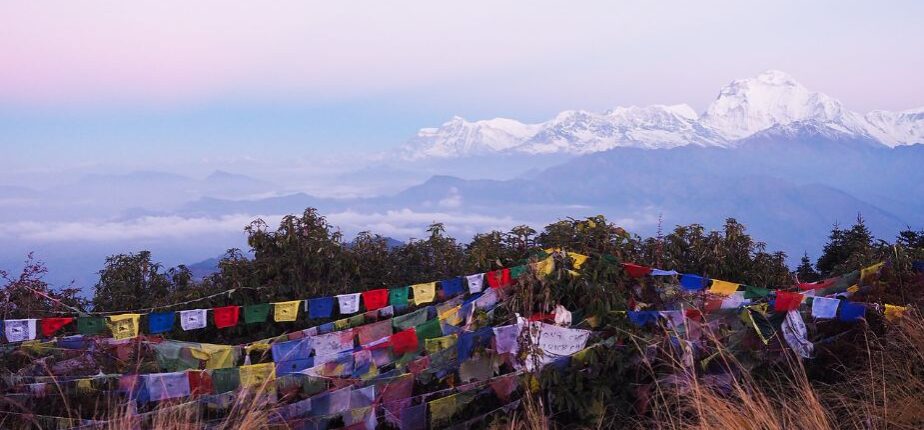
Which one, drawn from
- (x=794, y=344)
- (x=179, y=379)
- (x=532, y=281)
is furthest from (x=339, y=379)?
(x=794, y=344)

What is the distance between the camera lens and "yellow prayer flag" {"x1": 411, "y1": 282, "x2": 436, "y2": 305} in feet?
28.9

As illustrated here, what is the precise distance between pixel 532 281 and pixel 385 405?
1.69 meters

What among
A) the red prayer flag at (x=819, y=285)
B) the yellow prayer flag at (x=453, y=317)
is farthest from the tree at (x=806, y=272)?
the yellow prayer flag at (x=453, y=317)

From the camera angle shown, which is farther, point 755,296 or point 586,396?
point 755,296

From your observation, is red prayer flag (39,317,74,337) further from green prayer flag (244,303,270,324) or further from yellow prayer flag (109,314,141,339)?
green prayer flag (244,303,270,324)

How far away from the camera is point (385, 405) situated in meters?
6.49

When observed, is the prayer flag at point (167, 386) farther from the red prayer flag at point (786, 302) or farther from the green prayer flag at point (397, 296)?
the red prayer flag at point (786, 302)

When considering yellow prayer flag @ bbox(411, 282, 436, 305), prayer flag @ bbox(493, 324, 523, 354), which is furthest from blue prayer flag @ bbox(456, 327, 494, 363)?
yellow prayer flag @ bbox(411, 282, 436, 305)

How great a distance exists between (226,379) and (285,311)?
6.51 feet

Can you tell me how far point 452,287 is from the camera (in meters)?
8.73

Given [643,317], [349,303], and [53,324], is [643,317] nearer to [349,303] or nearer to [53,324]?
[349,303]

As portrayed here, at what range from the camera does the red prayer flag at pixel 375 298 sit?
882cm

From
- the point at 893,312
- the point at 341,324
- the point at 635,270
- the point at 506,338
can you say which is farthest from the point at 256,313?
the point at 893,312

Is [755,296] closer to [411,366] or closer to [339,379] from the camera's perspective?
[411,366]
